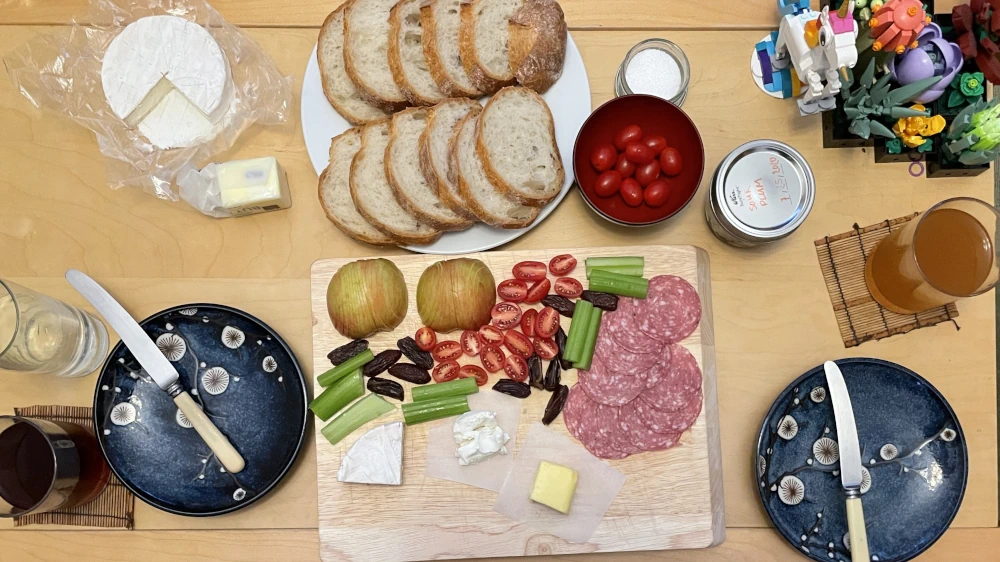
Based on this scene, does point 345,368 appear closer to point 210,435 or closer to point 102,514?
point 210,435

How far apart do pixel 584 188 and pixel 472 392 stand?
0.52 m

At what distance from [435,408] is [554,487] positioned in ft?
1.01

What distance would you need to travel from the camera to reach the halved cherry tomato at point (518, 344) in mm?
1404

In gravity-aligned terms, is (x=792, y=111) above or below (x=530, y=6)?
below

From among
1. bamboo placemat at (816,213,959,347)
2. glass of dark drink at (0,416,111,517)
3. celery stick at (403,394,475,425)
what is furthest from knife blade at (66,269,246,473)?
bamboo placemat at (816,213,959,347)

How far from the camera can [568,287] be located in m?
1.41

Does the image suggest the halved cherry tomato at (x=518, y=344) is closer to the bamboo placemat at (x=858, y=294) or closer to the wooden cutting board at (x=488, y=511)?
the wooden cutting board at (x=488, y=511)

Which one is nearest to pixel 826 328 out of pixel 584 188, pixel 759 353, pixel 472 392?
pixel 759 353

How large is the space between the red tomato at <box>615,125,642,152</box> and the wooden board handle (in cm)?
112

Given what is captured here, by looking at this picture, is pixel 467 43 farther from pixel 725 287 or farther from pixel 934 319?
pixel 934 319

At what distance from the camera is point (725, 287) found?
152cm

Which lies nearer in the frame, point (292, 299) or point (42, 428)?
point (42, 428)

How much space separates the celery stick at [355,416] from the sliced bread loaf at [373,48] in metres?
0.69

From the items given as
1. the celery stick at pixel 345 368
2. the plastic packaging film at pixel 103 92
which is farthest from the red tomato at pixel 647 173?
the plastic packaging film at pixel 103 92
